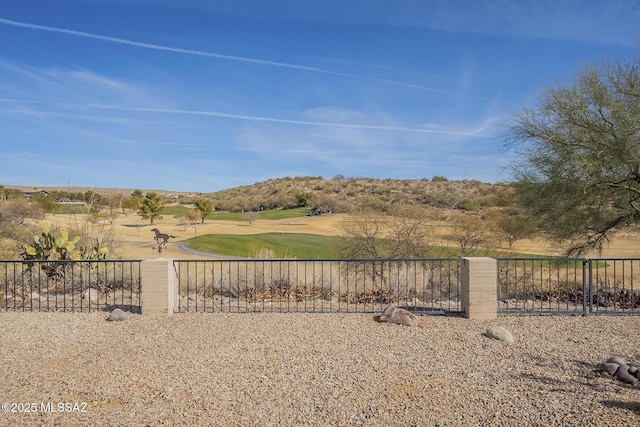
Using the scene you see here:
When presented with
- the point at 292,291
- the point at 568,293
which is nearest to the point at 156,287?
the point at 292,291

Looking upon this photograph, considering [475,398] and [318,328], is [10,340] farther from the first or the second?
[475,398]

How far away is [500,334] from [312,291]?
6.30 m

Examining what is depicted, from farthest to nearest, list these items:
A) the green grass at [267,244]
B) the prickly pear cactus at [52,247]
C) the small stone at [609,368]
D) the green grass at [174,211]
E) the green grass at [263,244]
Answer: the green grass at [174,211], the green grass at [263,244], the green grass at [267,244], the prickly pear cactus at [52,247], the small stone at [609,368]

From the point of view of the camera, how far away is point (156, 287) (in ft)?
31.8

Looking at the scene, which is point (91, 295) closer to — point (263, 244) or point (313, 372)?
point (313, 372)

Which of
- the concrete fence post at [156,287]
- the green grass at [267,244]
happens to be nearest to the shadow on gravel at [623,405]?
the concrete fence post at [156,287]

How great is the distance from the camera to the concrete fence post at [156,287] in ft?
31.7

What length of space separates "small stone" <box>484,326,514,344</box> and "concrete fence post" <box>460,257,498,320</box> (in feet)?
4.18

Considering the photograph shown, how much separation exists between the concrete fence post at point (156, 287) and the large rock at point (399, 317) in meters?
4.34

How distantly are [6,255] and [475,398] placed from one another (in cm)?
1840

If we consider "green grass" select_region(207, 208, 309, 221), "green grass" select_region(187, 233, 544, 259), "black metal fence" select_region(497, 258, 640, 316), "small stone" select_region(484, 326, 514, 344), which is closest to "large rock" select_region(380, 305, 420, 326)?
"small stone" select_region(484, 326, 514, 344)

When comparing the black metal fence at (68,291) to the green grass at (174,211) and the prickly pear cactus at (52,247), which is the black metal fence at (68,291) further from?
the green grass at (174,211)

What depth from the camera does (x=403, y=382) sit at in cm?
584

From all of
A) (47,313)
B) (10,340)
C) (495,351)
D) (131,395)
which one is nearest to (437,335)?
(495,351)
